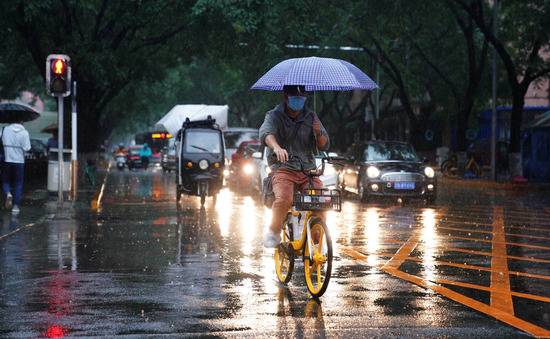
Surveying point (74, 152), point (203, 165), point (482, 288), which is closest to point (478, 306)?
point (482, 288)

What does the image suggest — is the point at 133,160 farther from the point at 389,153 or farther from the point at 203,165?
the point at 389,153

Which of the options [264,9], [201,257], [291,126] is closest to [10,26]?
[264,9]

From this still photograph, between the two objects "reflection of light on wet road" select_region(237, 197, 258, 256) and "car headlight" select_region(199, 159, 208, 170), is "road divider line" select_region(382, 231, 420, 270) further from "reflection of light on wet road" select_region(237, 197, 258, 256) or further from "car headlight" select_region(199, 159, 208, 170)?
"car headlight" select_region(199, 159, 208, 170)

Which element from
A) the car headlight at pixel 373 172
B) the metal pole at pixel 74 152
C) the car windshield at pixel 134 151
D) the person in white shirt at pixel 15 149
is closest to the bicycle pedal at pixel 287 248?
the person in white shirt at pixel 15 149

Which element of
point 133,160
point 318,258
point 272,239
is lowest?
point 318,258

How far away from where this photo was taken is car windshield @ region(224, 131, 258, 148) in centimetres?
4200

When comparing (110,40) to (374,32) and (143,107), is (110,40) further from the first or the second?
(143,107)

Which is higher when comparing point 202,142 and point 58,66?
point 58,66

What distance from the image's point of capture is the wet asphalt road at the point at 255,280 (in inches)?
292

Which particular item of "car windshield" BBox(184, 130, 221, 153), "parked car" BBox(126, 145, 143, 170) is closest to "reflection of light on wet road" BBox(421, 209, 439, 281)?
"car windshield" BBox(184, 130, 221, 153)

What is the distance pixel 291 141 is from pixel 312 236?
95cm

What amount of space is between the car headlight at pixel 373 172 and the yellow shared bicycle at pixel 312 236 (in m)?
14.6

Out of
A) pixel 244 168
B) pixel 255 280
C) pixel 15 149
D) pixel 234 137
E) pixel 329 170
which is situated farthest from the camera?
pixel 234 137

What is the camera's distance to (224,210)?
21578 mm
